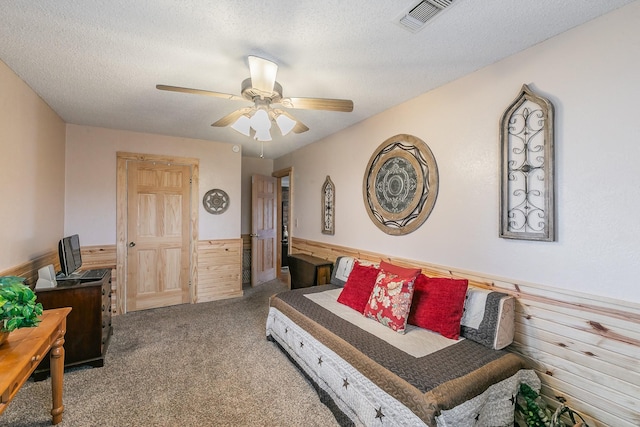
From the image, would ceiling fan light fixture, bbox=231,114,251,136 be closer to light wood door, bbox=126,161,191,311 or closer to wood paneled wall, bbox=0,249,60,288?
wood paneled wall, bbox=0,249,60,288

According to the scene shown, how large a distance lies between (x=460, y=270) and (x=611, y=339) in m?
0.89

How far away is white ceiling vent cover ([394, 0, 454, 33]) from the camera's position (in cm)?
145

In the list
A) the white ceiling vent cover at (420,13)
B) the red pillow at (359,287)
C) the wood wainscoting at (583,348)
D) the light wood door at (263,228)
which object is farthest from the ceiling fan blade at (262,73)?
the light wood door at (263,228)

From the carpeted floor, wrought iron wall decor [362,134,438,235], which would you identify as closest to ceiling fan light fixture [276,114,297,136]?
wrought iron wall decor [362,134,438,235]

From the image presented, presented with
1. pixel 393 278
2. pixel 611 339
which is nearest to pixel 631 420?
pixel 611 339

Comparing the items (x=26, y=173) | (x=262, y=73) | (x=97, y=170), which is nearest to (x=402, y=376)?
(x=262, y=73)

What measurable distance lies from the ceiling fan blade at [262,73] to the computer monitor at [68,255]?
87.8 inches

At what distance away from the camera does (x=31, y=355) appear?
1.33m

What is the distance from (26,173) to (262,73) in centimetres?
227

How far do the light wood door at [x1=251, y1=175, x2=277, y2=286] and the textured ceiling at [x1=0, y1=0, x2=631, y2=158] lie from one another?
2.43 metres

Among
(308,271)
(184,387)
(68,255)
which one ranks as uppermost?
(68,255)

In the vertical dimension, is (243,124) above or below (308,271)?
above

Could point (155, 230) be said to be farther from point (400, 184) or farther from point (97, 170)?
point (400, 184)

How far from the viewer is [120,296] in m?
3.68
